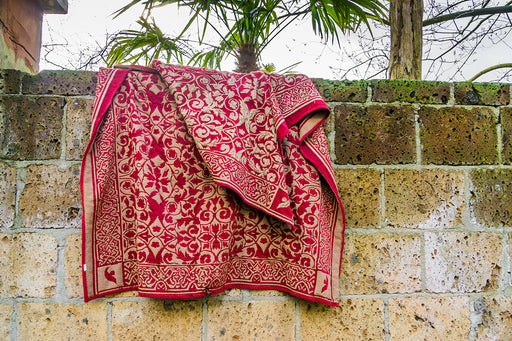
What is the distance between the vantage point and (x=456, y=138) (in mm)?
1626

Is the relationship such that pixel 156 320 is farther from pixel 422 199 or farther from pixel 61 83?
pixel 422 199

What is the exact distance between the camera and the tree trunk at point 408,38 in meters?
2.00

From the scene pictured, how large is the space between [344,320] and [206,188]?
0.82 metres

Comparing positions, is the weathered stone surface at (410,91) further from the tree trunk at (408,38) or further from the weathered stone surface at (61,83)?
A: the weathered stone surface at (61,83)

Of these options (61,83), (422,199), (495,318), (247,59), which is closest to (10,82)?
(61,83)

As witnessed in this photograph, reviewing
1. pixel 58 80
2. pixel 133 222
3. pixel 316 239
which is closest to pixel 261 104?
pixel 316 239

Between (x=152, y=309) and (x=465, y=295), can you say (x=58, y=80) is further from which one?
(x=465, y=295)

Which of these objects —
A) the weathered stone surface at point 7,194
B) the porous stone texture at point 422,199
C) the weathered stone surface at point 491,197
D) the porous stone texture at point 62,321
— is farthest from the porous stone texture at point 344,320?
the weathered stone surface at point 7,194

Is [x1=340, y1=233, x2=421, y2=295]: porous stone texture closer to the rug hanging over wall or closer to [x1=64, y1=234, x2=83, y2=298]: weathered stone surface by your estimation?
the rug hanging over wall

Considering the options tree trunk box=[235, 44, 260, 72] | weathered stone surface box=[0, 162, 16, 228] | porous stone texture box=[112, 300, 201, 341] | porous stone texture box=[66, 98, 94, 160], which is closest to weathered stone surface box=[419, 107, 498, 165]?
tree trunk box=[235, 44, 260, 72]

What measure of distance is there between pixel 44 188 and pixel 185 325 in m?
0.82

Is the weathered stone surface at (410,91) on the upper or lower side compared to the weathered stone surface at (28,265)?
upper

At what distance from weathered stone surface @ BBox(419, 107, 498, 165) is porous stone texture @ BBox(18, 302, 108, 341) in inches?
61.8

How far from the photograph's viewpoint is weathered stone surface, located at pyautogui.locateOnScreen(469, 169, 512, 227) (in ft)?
5.23
